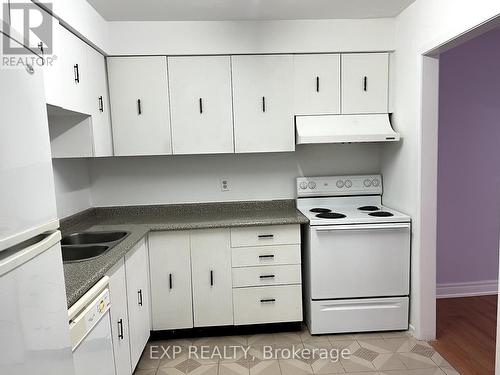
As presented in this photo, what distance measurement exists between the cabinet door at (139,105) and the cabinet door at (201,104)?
8 centimetres

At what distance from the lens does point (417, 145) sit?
86.7 inches

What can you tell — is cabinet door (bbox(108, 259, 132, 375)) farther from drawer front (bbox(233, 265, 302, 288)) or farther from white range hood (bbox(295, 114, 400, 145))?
white range hood (bbox(295, 114, 400, 145))

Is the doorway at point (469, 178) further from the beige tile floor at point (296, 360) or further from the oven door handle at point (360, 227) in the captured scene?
the oven door handle at point (360, 227)

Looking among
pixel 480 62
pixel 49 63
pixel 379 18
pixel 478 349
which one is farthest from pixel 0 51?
pixel 480 62

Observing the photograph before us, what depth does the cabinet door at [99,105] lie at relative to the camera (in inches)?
85.4

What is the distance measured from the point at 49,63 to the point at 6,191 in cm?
124

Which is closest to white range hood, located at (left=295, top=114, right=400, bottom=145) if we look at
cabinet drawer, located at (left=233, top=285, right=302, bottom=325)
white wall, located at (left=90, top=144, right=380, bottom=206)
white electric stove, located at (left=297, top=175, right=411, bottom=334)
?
white wall, located at (left=90, top=144, right=380, bottom=206)

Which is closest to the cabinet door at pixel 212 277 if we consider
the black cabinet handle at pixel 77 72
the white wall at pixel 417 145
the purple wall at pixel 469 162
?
the black cabinet handle at pixel 77 72

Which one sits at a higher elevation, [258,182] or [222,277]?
[258,182]

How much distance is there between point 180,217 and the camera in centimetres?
271

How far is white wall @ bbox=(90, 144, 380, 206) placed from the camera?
9.16 feet

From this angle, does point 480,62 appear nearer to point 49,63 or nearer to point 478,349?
point 478,349

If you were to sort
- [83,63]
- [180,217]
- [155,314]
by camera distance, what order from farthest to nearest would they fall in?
[180,217] → [155,314] → [83,63]

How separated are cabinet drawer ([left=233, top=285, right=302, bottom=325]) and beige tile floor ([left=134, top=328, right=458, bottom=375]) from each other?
5.7 inches
